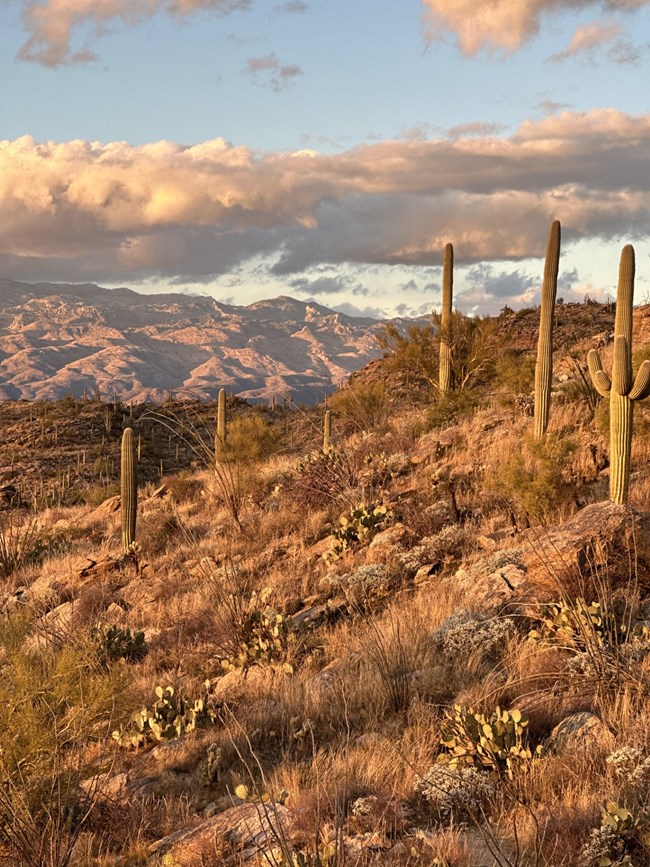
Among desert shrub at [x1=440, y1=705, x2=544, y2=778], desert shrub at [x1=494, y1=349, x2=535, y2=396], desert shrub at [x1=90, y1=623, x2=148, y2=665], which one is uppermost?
desert shrub at [x1=494, y1=349, x2=535, y2=396]

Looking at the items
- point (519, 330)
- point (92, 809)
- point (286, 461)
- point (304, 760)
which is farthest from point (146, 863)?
point (519, 330)

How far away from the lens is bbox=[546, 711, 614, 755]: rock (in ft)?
15.2

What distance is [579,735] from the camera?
4785mm

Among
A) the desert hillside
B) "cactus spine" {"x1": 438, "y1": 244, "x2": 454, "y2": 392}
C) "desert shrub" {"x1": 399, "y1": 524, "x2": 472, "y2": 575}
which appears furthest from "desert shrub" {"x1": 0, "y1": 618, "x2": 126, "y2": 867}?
"cactus spine" {"x1": 438, "y1": 244, "x2": 454, "y2": 392}

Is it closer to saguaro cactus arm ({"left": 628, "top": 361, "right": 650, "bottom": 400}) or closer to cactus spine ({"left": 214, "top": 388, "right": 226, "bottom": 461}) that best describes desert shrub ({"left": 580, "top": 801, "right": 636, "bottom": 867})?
saguaro cactus arm ({"left": 628, "top": 361, "right": 650, "bottom": 400})

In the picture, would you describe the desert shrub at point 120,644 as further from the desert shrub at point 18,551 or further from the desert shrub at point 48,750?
the desert shrub at point 18,551

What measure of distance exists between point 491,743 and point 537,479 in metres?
6.97

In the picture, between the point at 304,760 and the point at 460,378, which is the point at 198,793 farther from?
the point at 460,378

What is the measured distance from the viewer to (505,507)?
11.6 m

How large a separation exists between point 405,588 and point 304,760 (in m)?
4.06

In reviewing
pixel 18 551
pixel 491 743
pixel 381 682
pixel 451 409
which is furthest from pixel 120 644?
pixel 451 409

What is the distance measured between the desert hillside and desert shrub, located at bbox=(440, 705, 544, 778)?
0.05 ft

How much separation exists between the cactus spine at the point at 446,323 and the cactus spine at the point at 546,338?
19.6 feet

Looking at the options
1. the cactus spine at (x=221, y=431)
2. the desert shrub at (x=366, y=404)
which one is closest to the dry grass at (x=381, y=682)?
the cactus spine at (x=221, y=431)
